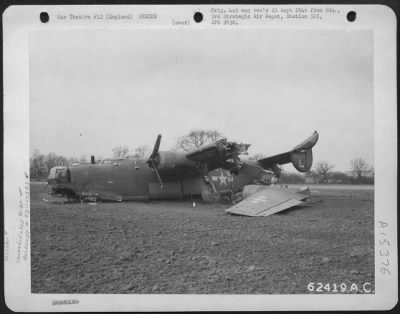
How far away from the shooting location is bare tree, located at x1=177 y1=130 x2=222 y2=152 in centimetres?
253

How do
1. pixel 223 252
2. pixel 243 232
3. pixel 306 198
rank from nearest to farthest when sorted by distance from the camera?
pixel 223 252, pixel 243 232, pixel 306 198

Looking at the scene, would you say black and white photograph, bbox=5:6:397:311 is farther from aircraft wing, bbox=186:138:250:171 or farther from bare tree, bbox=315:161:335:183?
aircraft wing, bbox=186:138:250:171

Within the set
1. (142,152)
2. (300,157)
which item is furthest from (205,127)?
(300,157)

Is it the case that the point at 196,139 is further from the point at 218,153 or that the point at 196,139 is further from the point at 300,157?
the point at 300,157

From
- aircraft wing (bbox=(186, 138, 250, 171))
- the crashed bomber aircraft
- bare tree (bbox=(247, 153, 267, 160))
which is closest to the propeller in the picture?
the crashed bomber aircraft

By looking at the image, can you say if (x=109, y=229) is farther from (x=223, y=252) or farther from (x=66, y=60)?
(x=66, y=60)

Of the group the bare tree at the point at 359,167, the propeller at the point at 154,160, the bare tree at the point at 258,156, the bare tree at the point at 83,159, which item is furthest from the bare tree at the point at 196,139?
the bare tree at the point at 359,167

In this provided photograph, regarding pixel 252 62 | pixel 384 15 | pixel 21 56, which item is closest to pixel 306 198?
pixel 252 62

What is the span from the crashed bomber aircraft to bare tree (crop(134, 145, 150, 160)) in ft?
0.27

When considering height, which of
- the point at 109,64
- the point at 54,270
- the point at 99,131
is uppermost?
the point at 109,64

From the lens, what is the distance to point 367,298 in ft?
7.38

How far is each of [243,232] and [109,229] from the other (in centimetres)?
103

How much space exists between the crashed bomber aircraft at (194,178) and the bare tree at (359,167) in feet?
1.03

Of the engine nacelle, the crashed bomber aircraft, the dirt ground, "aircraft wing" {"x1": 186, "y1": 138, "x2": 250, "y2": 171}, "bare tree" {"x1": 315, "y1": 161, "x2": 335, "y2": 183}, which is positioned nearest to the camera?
the dirt ground
